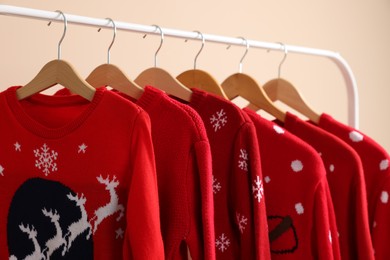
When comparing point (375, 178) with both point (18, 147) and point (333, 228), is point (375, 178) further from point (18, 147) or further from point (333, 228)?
point (18, 147)

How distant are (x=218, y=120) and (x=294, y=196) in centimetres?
21

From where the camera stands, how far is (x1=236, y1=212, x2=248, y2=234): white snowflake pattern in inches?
48.3

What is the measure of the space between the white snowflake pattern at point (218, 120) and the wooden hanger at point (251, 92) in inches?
7.5

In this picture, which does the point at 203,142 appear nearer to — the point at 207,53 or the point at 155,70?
the point at 155,70

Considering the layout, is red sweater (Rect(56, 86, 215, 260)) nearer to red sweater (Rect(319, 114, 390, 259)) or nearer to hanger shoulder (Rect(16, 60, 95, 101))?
hanger shoulder (Rect(16, 60, 95, 101))

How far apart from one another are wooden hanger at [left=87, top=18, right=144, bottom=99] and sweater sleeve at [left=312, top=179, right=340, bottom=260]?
384 millimetres

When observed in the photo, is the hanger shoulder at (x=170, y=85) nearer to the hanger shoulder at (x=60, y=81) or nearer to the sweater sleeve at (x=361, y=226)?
the hanger shoulder at (x=60, y=81)

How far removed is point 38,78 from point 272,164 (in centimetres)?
47

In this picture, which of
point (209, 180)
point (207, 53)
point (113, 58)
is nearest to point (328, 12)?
point (207, 53)

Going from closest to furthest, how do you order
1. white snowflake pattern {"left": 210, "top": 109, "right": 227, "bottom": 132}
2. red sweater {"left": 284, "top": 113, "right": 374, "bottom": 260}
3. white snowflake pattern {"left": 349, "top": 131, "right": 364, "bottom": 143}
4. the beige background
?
white snowflake pattern {"left": 210, "top": 109, "right": 227, "bottom": 132}
red sweater {"left": 284, "top": 113, "right": 374, "bottom": 260}
white snowflake pattern {"left": 349, "top": 131, "right": 364, "bottom": 143}
the beige background

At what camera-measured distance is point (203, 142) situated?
113cm

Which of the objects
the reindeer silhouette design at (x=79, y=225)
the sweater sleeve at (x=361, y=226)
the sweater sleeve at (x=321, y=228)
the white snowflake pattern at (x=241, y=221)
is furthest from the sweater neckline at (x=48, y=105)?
the sweater sleeve at (x=361, y=226)

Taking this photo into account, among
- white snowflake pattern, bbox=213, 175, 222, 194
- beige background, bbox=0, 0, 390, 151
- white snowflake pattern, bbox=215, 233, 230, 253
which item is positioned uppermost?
beige background, bbox=0, 0, 390, 151

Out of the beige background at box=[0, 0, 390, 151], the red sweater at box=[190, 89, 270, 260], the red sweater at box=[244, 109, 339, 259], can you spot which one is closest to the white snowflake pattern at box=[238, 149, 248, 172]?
the red sweater at box=[190, 89, 270, 260]
